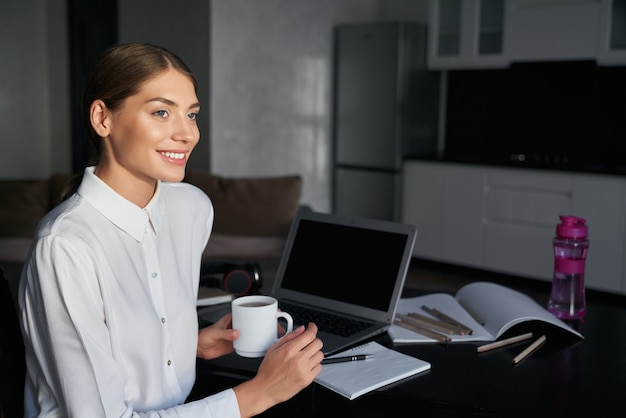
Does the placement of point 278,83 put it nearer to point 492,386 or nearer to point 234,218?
point 234,218

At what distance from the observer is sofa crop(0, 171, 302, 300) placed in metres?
3.05

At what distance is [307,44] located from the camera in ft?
17.3

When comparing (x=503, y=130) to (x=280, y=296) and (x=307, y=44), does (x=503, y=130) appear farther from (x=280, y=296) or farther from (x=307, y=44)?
(x=280, y=296)

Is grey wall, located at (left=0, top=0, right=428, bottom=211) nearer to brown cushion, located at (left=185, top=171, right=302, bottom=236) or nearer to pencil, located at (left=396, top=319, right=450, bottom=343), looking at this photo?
brown cushion, located at (left=185, top=171, right=302, bottom=236)

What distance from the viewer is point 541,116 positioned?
498 centimetres

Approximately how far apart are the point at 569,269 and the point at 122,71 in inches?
42.7

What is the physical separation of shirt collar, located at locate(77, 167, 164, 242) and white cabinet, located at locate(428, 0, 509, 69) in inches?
159

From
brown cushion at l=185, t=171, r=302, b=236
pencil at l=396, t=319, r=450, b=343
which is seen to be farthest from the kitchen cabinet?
pencil at l=396, t=319, r=450, b=343

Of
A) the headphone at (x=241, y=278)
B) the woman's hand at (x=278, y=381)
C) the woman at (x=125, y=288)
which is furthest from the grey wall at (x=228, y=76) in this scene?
the woman's hand at (x=278, y=381)

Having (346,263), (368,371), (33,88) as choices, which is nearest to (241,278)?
(346,263)

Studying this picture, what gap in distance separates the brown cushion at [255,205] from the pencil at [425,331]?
161cm

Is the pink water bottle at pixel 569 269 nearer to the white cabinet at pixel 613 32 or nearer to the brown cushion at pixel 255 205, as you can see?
the brown cushion at pixel 255 205

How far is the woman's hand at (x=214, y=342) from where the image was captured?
1271 mm

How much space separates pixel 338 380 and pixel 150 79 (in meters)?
0.59
